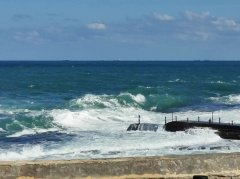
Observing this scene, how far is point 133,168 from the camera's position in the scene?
8977 mm

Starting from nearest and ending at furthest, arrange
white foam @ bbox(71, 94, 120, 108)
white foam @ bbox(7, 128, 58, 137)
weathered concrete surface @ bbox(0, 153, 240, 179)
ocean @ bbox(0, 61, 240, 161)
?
weathered concrete surface @ bbox(0, 153, 240, 179) < ocean @ bbox(0, 61, 240, 161) < white foam @ bbox(7, 128, 58, 137) < white foam @ bbox(71, 94, 120, 108)

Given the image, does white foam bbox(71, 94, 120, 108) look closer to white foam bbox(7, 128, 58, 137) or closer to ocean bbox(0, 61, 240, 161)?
ocean bbox(0, 61, 240, 161)

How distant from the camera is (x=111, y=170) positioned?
892cm

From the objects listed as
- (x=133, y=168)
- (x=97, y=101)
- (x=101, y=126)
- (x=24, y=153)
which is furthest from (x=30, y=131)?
(x=133, y=168)

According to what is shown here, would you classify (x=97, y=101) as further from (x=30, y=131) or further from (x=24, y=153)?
(x=24, y=153)

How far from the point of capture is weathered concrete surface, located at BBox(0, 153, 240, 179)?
8703 millimetres

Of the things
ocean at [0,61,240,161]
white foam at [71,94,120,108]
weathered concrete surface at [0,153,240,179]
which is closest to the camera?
weathered concrete surface at [0,153,240,179]

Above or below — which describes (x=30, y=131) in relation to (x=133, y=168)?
below

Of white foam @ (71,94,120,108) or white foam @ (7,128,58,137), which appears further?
white foam @ (71,94,120,108)

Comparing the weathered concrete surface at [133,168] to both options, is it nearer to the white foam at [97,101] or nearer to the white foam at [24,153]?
the white foam at [24,153]

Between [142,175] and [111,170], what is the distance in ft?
1.42

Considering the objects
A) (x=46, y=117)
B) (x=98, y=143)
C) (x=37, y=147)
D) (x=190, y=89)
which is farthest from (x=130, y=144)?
(x=190, y=89)

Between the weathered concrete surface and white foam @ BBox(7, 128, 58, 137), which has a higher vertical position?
the weathered concrete surface

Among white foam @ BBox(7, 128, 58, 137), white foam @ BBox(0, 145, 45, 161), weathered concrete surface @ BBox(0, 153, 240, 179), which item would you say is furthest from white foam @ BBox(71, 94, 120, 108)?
weathered concrete surface @ BBox(0, 153, 240, 179)
